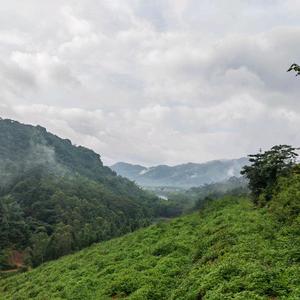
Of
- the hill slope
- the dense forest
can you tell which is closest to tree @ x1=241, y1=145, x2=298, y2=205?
the dense forest

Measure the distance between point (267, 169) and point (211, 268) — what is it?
125ft

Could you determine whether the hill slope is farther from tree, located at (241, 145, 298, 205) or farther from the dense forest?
tree, located at (241, 145, 298, 205)

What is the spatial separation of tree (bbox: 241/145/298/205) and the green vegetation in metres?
8.13

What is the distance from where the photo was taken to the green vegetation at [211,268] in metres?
22.5

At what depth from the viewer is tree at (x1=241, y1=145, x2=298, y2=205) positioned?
61094mm

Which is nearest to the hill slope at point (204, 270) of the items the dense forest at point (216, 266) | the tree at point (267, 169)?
the dense forest at point (216, 266)

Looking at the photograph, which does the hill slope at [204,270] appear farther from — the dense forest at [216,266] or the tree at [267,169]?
the tree at [267,169]

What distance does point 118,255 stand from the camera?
49.8 metres

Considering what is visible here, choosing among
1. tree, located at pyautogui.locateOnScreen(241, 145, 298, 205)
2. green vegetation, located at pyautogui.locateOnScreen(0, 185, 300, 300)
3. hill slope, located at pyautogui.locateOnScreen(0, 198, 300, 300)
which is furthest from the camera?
tree, located at pyautogui.locateOnScreen(241, 145, 298, 205)

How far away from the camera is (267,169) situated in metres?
63.2

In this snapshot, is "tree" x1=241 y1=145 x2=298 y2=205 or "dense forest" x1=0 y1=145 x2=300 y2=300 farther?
"tree" x1=241 y1=145 x2=298 y2=205

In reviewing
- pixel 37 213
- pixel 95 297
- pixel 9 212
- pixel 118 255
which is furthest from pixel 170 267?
pixel 37 213

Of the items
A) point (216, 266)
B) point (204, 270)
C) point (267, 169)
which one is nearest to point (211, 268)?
point (216, 266)

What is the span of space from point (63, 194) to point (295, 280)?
595ft
